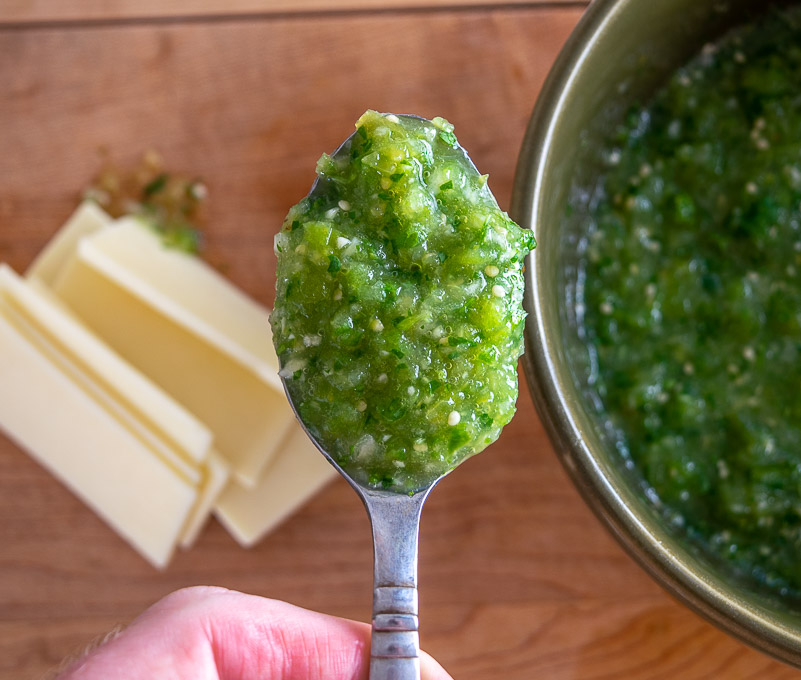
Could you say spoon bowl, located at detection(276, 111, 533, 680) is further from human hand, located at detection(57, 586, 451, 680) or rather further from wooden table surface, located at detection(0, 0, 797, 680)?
wooden table surface, located at detection(0, 0, 797, 680)

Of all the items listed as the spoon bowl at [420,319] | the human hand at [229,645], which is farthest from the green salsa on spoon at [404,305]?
the human hand at [229,645]

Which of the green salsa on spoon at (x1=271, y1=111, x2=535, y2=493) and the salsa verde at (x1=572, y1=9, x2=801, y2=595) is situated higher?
the green salsa on spoon at (x1=271, y1=111, x2=535, y2=493)

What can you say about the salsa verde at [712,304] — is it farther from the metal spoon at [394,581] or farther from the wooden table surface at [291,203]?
the metal spoon at [394,581]

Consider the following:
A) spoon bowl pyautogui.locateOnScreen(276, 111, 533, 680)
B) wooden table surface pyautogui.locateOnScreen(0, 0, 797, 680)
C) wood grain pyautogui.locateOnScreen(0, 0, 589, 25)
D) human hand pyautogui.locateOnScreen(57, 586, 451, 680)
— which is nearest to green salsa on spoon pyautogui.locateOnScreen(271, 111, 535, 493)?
spoon bowl pyautogui.locateOnScreen(276, 111, 533, 680)

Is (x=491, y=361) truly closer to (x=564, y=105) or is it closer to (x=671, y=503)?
(x=564, y=105)

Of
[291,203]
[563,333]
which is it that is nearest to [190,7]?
[291,203]

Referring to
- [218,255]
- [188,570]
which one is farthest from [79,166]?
[188,570]
